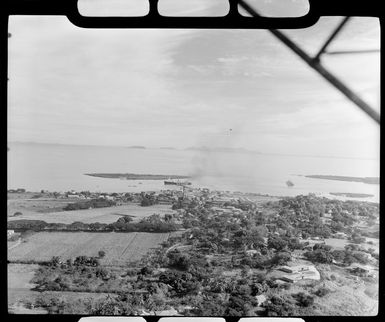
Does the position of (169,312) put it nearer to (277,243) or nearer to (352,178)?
(277,243)

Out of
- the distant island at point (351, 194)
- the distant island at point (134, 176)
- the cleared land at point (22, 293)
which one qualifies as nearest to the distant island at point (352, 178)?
the distant island at point (351, 194)

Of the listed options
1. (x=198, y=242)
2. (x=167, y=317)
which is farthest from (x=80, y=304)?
(x=198, y=242)

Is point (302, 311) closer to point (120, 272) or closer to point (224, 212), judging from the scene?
point (224, 212)

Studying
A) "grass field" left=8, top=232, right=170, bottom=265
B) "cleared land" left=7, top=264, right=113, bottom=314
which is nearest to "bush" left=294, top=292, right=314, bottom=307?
"grass field" left=8, top=232, right=170, bottom=265

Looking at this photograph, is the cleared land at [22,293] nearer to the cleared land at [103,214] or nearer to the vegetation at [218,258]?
the vegetation at [218,258]

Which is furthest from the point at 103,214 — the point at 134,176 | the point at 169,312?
the point at 169,312
